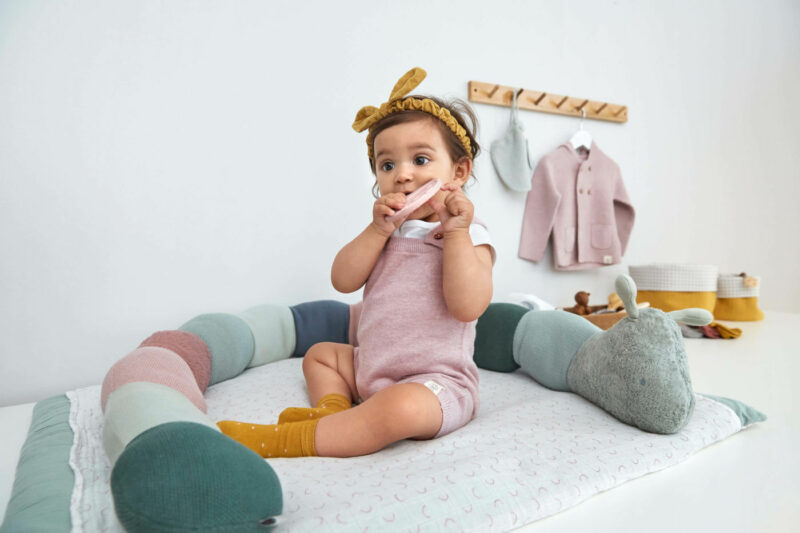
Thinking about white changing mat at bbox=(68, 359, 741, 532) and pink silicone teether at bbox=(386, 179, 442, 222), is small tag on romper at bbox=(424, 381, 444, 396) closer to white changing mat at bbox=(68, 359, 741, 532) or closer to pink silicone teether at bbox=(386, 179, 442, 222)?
white changing mat at bbox=(68, 359, 741, 532)

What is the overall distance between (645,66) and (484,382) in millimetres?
1635

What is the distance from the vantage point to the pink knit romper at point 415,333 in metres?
0.80

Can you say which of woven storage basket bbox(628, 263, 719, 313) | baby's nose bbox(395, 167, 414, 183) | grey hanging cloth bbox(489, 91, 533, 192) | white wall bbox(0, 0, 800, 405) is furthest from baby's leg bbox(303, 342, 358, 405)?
woven storage basket bbox(628, 263, 719, 313)

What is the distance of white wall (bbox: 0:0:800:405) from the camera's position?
44.4 inches

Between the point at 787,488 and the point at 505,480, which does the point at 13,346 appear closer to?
the point at 505,480

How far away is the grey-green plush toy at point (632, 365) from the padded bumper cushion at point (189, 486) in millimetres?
535

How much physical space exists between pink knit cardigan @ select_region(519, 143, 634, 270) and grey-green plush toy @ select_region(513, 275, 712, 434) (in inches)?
32.2

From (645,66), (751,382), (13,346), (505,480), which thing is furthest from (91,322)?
(645,66)

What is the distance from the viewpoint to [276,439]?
669mm

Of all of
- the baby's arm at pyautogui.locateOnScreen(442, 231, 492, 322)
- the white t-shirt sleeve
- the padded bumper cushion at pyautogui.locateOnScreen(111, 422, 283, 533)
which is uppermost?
the white t-shirt sleeve

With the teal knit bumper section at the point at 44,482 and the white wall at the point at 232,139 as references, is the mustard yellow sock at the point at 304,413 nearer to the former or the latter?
the teal knit bumper section at the point at 44,482

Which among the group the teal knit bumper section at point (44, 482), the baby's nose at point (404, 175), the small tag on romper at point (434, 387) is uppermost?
the baby's nose at point (404, 175)

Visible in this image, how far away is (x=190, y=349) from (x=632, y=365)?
770 millimetres

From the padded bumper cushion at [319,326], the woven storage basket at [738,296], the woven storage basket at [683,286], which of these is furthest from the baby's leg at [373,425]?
the woven storage basket at [738,296]
